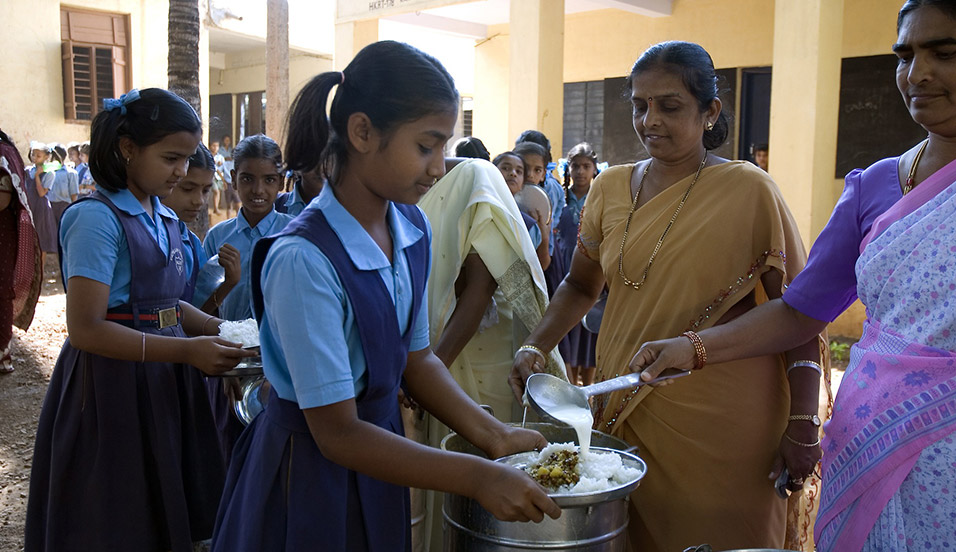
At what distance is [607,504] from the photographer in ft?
5.61

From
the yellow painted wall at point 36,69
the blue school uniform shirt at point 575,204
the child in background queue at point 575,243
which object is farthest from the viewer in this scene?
the yellow painted wall at point 36,69

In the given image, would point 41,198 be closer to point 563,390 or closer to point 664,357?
point 563,390

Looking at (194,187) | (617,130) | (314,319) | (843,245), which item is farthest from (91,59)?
(843,245)

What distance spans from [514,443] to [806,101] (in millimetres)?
6875

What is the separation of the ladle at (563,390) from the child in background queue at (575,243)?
4541 mm

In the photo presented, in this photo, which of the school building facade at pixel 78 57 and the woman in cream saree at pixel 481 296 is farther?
the school building facade at pixel 78 57

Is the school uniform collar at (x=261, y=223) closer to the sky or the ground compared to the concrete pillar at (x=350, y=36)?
closer to the ground

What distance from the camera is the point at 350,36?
11.9 metres

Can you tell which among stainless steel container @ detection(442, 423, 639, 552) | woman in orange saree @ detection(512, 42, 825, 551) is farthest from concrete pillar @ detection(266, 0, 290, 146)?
stainless steel container @ detection(442, 423, 639, 552)

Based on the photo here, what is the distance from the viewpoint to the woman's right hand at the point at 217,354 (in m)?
2.41

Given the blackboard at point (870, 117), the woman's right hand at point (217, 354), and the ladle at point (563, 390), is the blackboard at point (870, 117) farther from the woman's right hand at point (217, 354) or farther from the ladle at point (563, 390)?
the woman's right hand at point (217, 354)

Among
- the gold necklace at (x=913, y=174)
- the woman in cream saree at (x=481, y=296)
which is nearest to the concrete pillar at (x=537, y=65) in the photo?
the woman in cream saree at (x=481, y=296)

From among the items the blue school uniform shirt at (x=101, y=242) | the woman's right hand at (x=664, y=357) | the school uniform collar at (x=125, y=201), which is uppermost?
the school uniform collar at (x=125, y=201)

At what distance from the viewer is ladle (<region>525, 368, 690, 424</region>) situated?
201 cm
